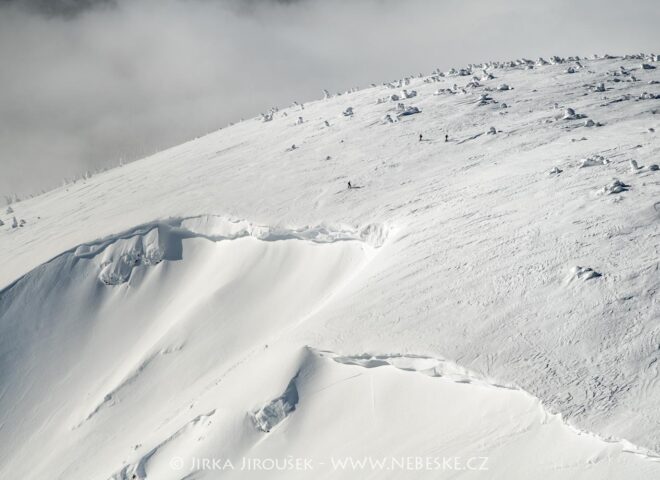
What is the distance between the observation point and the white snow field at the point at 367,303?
11.3 metres

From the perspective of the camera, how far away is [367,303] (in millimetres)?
14875

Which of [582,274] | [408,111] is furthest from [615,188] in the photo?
[408,111]

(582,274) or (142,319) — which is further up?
(582,274)

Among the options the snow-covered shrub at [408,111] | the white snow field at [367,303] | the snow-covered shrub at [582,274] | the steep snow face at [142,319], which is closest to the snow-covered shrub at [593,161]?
the white snow field at [367,303]

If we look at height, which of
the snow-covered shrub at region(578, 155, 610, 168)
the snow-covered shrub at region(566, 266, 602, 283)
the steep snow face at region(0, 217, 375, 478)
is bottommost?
the steep snow face at region(0, 217, 375, 478)

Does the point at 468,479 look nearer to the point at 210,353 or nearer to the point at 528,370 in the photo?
the point at 528,370

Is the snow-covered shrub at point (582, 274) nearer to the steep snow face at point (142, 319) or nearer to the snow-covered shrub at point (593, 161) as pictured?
the snow-covered shrub at point (593, 161)

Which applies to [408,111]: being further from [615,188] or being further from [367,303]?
[367,303]

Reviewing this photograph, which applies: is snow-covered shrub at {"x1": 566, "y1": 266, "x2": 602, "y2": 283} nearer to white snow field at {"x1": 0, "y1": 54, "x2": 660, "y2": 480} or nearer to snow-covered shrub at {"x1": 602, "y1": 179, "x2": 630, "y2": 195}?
white snow field at {"x1": 0, "y1": 54, "x2": 660, "y2": 480}

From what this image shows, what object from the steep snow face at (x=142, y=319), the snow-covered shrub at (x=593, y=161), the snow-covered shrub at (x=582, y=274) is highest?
the snow-covered shrub at (x=593, y=161)

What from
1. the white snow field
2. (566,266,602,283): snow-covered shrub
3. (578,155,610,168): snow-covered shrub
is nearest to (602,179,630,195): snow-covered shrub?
the white snow field

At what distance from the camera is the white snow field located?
37.2 ft

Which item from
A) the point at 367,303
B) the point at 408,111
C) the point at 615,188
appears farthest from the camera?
the point at 408,111

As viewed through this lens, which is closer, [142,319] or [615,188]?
[615,188]
